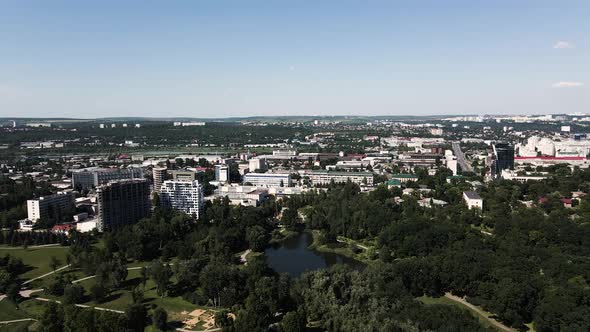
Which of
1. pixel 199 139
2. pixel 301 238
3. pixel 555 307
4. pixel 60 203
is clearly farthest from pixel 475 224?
pixel 199 139

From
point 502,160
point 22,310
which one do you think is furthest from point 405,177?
point 22,310

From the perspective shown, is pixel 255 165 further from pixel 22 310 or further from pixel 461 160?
pixel 22 310

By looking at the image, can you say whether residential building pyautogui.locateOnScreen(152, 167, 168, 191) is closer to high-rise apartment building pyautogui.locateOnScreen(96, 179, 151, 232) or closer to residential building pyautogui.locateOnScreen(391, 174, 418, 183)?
high-rise apartment building pyautogui.locateOnScreen(96, 179, 151, 232)

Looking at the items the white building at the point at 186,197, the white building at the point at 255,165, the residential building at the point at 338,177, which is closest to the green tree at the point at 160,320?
the white building at the point at 186,197

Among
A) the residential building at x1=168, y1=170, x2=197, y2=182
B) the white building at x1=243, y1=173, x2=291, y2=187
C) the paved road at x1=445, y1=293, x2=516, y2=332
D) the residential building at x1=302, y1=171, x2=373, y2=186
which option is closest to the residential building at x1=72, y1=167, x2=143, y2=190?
the residential building at x1=168, y1=170, x2=197, y2=182

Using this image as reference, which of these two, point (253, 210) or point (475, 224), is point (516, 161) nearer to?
point (475, 224)

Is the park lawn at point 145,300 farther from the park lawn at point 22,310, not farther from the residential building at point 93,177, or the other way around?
the residential building at point 93,177
